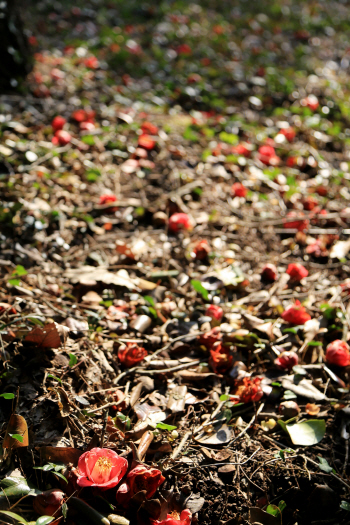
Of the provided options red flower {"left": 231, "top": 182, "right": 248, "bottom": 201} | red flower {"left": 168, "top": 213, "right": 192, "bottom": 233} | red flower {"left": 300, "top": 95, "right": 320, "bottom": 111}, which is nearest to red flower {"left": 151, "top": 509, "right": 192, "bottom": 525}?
red flower {"left": 168, "top": 213, "right": 192, "bottom": 233}

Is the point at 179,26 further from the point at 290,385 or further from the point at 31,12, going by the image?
the point at 290,385

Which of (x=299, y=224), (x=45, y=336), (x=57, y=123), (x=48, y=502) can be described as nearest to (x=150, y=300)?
(x=45, y=336)

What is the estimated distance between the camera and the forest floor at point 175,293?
151 centimetres

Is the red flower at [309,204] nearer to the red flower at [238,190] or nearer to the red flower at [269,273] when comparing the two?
the red flower at [238,190]

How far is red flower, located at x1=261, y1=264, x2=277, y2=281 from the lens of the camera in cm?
247

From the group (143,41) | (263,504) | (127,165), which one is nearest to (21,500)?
(263,504)

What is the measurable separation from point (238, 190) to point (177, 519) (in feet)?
7.79

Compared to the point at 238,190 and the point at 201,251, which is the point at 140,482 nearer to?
the point at 201,251

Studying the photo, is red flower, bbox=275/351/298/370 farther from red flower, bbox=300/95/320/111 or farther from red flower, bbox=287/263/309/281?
red flower, bbox=300/95/320/111

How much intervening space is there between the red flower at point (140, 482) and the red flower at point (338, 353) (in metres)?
1.04

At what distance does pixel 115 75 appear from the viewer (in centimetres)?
479

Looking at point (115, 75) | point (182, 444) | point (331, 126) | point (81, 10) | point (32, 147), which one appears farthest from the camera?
point (81, 10)

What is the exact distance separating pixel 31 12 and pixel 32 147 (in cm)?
380

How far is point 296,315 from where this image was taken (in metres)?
2.15
